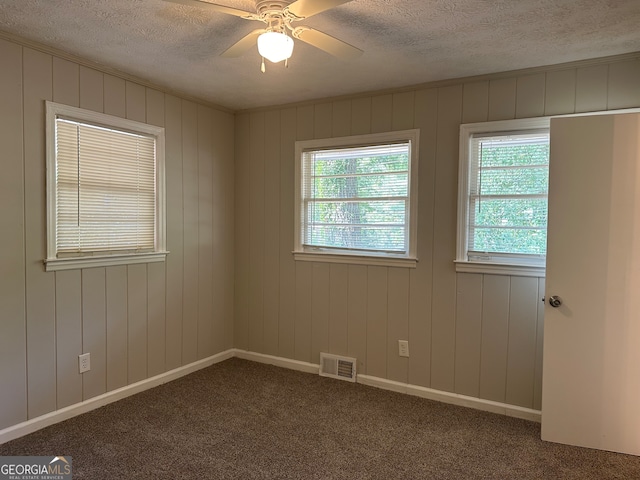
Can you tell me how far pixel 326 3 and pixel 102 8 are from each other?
47.2 inches

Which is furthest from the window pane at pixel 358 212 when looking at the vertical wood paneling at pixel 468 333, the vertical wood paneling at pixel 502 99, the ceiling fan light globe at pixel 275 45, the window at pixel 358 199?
the ceiling fan light globe at pixel 275 45

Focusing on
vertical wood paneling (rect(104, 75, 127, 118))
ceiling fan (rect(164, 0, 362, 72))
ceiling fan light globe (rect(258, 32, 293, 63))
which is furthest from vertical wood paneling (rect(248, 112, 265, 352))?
ceiling fan light globe (rect(258, 32, 293, 63))

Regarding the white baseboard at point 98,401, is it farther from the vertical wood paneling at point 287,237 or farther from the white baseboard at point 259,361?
the vertical wood paneling at point 287,237

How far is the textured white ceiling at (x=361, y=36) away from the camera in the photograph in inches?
80.9

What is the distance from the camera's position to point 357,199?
3473 millimetres

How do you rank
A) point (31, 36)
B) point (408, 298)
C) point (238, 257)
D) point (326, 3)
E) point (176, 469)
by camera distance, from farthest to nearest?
point (238, 257) < point (408, 298) < point (31, 36) < point (176, 469) < point (326, 3)

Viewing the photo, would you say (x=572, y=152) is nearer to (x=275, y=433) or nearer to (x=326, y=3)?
(x=326, y=3)

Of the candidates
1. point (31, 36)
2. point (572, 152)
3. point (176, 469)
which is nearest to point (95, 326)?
point (176, 469)

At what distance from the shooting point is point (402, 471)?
2.25 metres

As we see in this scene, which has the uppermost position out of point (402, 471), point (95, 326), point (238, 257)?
point (238, 257)

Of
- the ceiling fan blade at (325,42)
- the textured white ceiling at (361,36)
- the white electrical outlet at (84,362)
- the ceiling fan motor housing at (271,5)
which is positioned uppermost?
the textured white ceiling at (361,36)

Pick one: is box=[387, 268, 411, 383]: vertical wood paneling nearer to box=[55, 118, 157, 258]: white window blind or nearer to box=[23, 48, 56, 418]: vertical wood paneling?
box=[55, 118, 157, 258]: white window blind

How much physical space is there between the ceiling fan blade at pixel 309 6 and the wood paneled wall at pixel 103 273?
1793mm

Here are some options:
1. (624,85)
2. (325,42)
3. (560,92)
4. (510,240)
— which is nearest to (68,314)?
(325,42)
